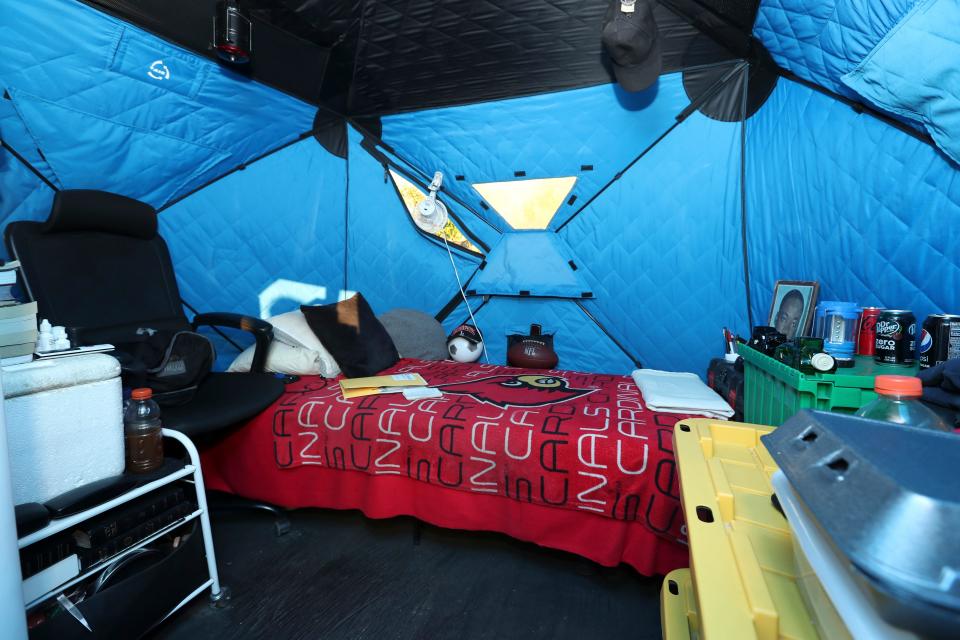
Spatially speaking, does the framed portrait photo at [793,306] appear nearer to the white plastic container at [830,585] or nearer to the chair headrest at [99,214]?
the white plastic container at [830,585]

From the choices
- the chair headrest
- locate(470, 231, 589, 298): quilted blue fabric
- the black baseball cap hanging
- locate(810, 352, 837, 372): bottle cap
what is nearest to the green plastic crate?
locate(810, 352, 837, 372): bottle cap

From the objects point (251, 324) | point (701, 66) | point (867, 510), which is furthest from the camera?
point (701, 66)

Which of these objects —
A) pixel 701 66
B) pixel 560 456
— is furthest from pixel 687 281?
pixel 560 456

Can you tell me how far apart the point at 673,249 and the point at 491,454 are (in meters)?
1.59

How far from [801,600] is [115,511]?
143 centimetres

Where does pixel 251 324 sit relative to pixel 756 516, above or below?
above

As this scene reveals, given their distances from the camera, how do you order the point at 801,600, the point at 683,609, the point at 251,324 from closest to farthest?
the point at 801,600 < the point at 683,609 < the point at 251,324

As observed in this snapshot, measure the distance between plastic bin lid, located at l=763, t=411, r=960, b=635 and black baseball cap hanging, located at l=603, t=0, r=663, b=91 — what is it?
1.98 meters

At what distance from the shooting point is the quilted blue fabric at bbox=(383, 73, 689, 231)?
2.52 metres

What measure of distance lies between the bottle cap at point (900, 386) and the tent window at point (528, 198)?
2170 millimetres

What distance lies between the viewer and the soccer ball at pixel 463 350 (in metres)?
2.84

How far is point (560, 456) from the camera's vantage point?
154cm

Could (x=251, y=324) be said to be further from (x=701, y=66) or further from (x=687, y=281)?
(x=701, y=66)

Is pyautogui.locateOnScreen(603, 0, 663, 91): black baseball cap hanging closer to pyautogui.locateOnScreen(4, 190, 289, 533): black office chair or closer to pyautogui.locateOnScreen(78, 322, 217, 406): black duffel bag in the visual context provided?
pyautogui.locateOnScreen(4, 190, 289, 533): black office chair
